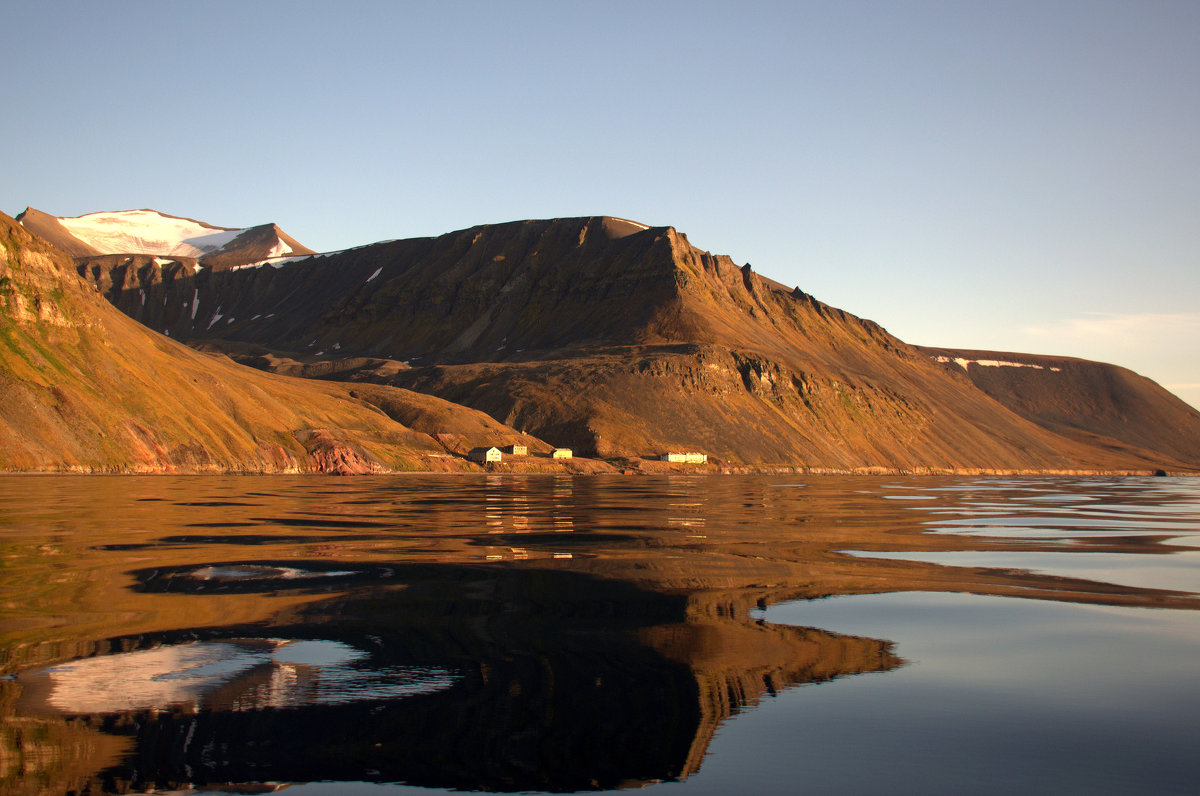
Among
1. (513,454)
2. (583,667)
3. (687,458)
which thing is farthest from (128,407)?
(583,667)

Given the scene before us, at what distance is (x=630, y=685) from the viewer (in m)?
12.1

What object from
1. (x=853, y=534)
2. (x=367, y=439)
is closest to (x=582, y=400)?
(x=367, y=439)

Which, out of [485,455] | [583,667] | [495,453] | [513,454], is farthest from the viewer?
[513,454]

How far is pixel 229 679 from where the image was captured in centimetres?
1206

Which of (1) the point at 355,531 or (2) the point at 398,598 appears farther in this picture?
Result: (1) the point at 355,531

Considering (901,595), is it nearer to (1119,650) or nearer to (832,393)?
(1119,650)

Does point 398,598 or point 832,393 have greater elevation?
point 832,393

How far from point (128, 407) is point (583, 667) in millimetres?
79361

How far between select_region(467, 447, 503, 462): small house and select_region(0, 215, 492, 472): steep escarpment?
15.5 ft

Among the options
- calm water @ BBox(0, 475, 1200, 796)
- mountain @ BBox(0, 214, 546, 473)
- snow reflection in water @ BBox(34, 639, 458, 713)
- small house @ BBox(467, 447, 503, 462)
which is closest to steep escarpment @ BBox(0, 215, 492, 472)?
mountain @ BBox(0, 214, 546, 473)

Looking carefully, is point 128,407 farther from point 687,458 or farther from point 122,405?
point 687,458

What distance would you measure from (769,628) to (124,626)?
1092 centimetres

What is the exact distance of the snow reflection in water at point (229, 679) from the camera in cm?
1104

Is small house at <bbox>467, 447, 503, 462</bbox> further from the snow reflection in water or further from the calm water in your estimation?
the snow reflection in water
